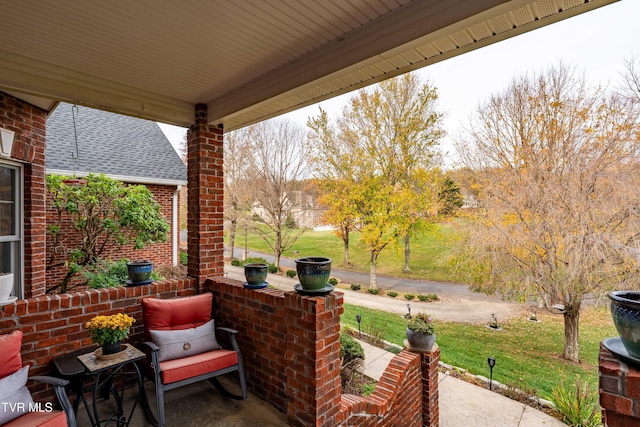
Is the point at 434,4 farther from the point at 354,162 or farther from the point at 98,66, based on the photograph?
the point at 354,162

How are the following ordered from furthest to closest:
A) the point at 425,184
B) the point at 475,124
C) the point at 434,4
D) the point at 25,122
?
the point at 425,184, the point at 475,124, the point at 25,122, the point at 434,4

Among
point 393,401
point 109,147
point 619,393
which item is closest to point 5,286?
point 393,401

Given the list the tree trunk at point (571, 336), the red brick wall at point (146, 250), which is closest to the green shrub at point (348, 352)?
the tree trunk at point (571, 336)

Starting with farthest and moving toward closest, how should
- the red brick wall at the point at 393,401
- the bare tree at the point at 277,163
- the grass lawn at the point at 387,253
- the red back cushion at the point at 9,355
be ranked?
1. the grass lawn at the point at 387,253
2. the bare tree at the point at 277,163
3. the red brick wall at the point at 393,401
4. the red back cushion at the point at 9,355

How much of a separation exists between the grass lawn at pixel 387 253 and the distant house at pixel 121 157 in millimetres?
7278

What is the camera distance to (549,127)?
6918mm

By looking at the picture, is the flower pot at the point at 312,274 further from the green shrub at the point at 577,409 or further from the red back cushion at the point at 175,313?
the green shrub at the point at 577,409

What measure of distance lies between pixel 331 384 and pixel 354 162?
9.73 m

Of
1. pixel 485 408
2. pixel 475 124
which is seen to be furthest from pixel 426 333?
pixel 475 124

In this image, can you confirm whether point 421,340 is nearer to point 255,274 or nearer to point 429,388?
point 429,388

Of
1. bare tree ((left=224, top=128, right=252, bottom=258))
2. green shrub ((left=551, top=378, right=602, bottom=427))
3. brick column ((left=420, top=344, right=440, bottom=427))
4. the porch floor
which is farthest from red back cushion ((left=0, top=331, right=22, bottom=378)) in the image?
bare tree ((left=224, top=128, right=252, bottom=258))

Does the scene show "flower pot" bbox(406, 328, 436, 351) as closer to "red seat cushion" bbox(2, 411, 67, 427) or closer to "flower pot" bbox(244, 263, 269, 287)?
"flower pot" bbox(244, 263, 269, 287)

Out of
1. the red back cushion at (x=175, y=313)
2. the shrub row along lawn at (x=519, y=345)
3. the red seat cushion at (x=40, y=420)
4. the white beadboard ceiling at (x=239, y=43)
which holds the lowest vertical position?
the shrub row along lawn at (x=519, y=345)

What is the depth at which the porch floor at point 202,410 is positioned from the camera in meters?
2.45
